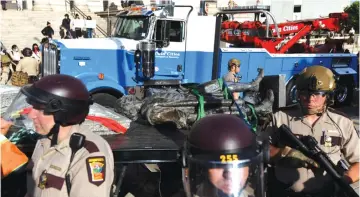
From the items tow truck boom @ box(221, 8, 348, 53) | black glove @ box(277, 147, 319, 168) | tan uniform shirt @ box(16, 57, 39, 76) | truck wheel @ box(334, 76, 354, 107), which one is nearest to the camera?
black glove @ box(277, 147, 319, 168)

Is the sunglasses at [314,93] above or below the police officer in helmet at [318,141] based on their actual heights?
above

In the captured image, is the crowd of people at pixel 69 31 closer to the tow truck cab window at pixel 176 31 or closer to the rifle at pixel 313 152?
the tow truck cab window at pixel 176 31

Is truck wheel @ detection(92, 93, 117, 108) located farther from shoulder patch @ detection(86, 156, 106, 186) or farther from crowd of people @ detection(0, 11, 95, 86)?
shoulder patch @ detection(86, 156, 106, 186)

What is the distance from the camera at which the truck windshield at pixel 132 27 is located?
8820mm

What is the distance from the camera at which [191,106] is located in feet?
12.9

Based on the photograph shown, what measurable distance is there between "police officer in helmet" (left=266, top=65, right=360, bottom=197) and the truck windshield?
621cm

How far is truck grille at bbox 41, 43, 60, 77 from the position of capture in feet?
28.1

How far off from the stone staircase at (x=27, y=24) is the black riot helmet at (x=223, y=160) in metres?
19.8

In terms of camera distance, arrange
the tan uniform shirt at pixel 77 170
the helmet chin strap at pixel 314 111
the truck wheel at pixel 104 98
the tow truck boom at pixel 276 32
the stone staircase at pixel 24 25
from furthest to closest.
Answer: the stone staircase at pixel 24 25 → the tow truck boom at pixel 276 32 → the truck wheel at pixel 104 98 → the helmet chin strap at pixel 314 111 → the tan uniform shirt at pixel 77 170

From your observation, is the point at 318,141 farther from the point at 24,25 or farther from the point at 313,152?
the point at 24,25

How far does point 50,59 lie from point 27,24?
16072 millimetres

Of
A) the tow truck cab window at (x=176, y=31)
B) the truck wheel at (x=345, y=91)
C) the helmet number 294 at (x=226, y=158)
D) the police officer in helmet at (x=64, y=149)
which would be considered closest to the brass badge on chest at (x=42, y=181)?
the police officer in helmet at (x=64, y=149)

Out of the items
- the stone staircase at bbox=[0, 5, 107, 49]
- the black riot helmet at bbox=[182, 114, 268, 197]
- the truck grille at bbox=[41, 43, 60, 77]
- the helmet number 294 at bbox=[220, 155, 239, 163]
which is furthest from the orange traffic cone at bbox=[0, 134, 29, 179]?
the stone staircase at bbox=[0, 5, 107, 49]

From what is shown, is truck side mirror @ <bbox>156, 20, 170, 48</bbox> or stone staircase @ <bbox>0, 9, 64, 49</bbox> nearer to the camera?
truck side mirror @ <bbox>156, 20, 170, 48</bbox>
